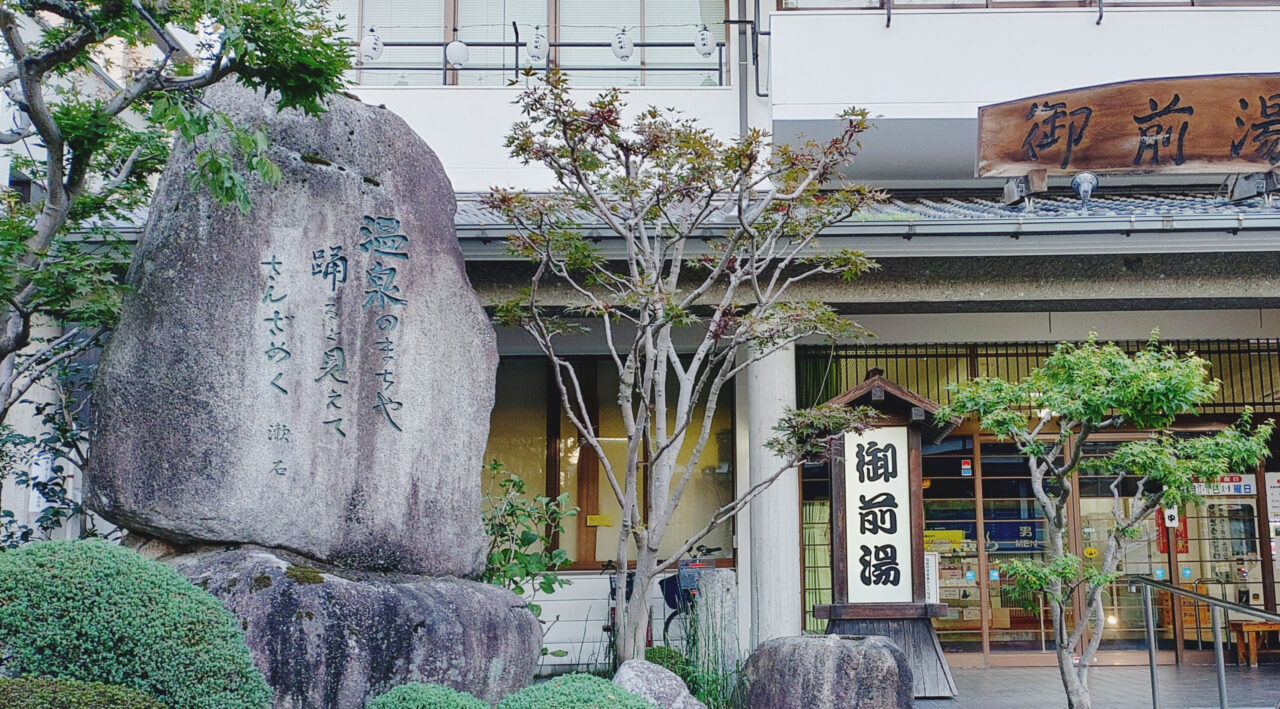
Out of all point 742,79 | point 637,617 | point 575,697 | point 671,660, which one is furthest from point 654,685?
point 742,79

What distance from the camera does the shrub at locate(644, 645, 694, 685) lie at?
7395mm

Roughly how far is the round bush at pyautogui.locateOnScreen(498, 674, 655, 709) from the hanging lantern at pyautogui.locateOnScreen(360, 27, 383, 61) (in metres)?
8.97

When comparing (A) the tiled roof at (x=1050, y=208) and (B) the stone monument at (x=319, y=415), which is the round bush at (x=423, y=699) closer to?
(B) the stone monument at (x=319, y=415)

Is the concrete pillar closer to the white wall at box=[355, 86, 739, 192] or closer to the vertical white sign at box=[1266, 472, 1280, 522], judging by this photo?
the white wall at box=[355, 86, 739, 192]

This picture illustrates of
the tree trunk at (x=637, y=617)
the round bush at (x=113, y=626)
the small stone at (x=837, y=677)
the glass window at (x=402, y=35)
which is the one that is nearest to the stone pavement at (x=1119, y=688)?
the small stone at (x=837, y=677)

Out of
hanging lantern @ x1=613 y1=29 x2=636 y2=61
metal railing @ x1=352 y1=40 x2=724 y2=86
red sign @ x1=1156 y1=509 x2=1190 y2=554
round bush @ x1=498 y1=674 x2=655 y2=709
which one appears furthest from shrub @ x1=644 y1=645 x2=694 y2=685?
hanging lantern @ x1=613 y1=29 x2=636 y2=61

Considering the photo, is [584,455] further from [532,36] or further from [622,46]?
[532,36]

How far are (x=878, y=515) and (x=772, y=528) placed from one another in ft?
3.45

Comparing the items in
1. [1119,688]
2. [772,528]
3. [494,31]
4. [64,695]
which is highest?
[494,31]

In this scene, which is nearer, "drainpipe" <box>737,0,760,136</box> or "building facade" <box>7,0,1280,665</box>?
"building facade" <box>7,0,1280,665</box>

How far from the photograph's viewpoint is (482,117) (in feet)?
38.6

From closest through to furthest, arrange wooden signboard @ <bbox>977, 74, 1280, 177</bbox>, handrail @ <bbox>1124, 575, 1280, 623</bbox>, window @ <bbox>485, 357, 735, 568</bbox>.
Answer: handrail @ <bbox>1124, 575, 1280, 623</bbox>
wooden signboard @ <bbox>977, 74, 1280, 177</bbox>
window @ <bbox>485, 357, 735, 568</bbox>

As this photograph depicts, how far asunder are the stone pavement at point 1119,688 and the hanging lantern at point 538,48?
8065 mm

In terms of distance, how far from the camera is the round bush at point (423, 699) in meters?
4.92
